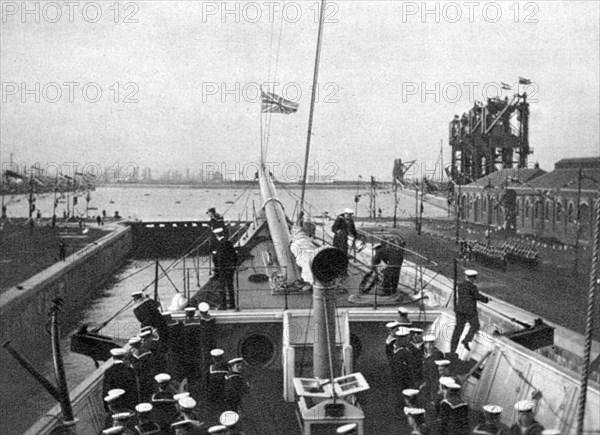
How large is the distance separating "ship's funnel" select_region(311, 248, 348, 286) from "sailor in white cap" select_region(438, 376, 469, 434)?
151 centimetres

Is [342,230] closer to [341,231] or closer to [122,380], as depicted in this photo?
[341,231]

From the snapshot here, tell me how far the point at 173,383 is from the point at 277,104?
63.6ft

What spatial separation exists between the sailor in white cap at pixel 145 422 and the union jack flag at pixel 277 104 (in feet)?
67.7

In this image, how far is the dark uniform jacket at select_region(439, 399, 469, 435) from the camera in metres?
5.57

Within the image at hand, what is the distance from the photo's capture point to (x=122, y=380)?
20.6 feet

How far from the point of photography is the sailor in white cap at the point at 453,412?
5570mm

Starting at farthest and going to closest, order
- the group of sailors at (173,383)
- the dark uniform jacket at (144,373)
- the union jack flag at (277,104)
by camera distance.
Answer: the union jack flag at (277,104), the dark uniform jacket at (144,373), the group of sailors at (173,383)

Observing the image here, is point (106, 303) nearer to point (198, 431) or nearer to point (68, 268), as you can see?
point (68, 268)

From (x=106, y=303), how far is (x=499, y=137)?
46123 millimetres

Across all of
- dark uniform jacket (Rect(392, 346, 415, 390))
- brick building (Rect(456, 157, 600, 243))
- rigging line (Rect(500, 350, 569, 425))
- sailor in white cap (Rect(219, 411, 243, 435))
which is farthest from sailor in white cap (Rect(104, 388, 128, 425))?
brick building (Rect(456, 157, 600, 243))

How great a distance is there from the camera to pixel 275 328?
8.74 meters

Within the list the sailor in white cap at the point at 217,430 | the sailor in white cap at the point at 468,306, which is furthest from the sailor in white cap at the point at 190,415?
the sailor in white cap at the point at 468,306

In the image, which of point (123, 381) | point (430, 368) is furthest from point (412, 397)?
point (123, 381)

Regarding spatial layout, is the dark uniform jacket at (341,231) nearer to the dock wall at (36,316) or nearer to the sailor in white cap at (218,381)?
the sailor in white cap at (218,381)
